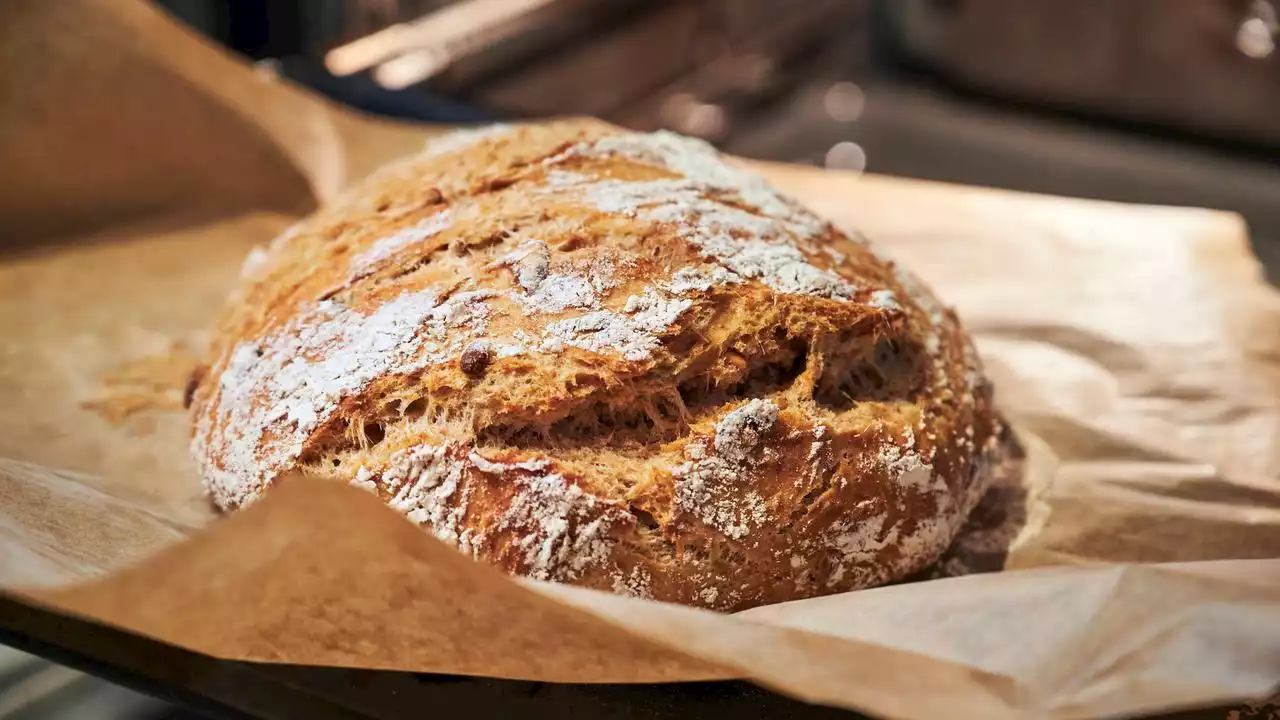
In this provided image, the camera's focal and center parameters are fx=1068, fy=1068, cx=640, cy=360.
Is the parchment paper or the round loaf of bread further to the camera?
the round loaf of bread

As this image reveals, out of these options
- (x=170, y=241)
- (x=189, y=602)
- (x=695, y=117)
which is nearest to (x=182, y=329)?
(x=170, y=241)

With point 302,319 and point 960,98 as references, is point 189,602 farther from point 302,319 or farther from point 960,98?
point 960,98

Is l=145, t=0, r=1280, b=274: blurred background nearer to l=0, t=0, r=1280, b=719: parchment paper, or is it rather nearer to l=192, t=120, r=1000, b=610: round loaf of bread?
l=0, t=0, r=1280, b=719: parchment paper

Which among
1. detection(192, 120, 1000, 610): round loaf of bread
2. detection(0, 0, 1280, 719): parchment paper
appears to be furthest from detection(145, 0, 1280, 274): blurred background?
detection(192, 120, 1000, 610): round loaf of bread

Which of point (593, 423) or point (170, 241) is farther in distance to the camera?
point (170, 241)

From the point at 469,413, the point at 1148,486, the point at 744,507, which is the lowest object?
the point at 1148,486
